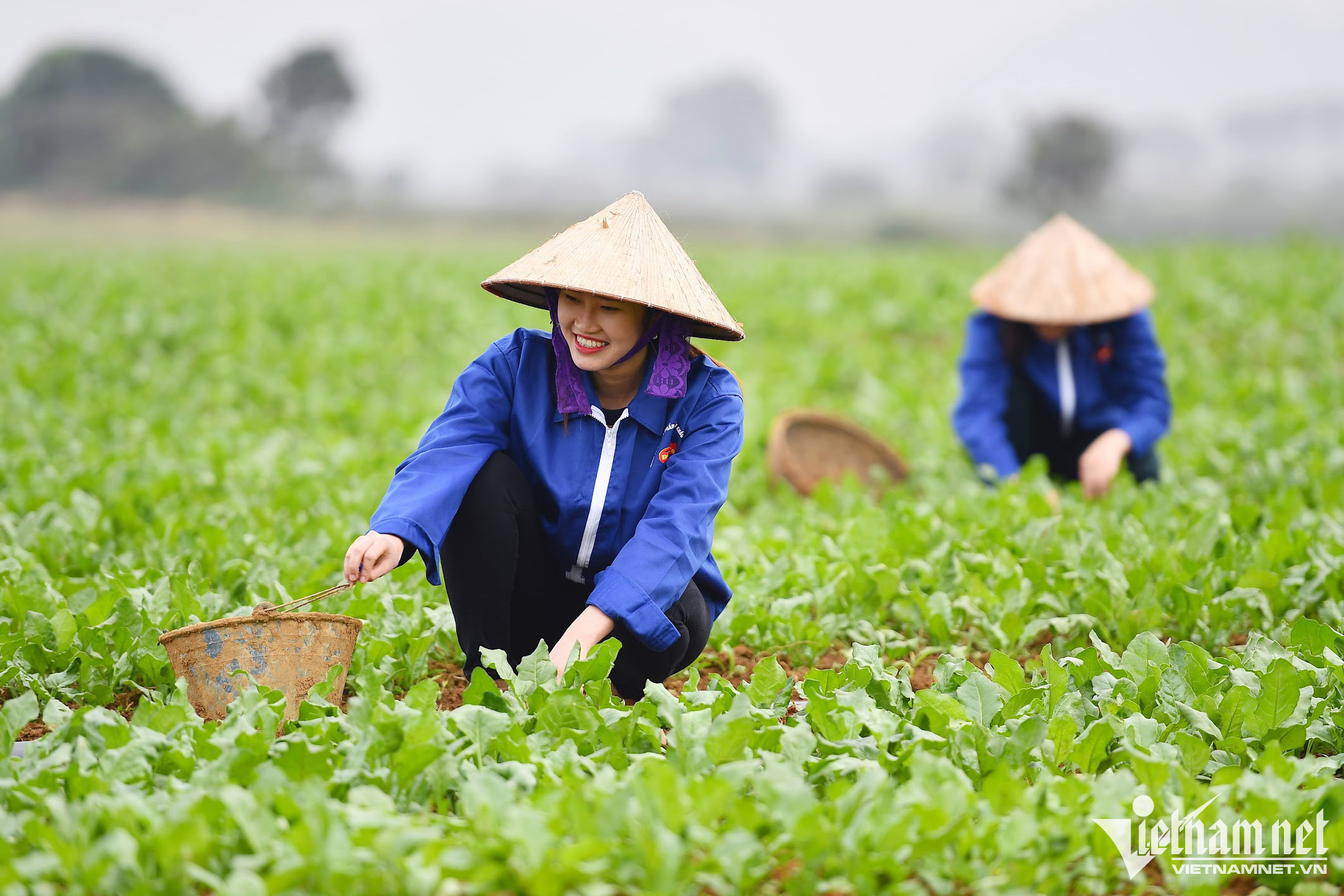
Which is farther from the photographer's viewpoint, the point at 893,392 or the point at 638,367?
the point at 893,392

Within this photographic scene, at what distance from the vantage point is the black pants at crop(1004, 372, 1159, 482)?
508cm

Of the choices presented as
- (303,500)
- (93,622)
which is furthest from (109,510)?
(93,622)

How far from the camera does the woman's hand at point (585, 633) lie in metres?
2.58

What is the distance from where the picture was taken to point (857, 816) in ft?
7.03

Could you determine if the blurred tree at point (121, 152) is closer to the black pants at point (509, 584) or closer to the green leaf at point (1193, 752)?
the black pants at point (509, 584)

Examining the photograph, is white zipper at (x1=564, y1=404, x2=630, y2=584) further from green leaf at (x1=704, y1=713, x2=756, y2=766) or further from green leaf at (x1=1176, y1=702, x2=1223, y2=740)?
green leaf at (x1=1176, y1=702, x2=1223, y2=740)

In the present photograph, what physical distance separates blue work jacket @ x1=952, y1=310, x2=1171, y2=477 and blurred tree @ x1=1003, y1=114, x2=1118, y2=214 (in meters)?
46.3

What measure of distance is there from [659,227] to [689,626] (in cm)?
93

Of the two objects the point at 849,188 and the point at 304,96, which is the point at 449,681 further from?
the point at 849,188

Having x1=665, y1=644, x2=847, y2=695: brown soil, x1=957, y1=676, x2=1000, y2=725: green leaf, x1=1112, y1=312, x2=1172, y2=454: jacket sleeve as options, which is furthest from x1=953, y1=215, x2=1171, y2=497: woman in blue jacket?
x1=957, y1=676, x2=1000, y2=725: green leaf

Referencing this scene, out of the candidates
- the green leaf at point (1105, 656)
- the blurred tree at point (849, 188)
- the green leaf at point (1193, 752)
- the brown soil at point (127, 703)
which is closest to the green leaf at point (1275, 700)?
the green leaf at point (1193, 752)

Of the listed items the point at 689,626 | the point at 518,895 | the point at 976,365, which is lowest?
the point at 518,895

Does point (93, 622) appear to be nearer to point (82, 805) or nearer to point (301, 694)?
point (301, 694)

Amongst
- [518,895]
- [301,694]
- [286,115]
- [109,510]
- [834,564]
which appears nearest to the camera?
[518,895]
